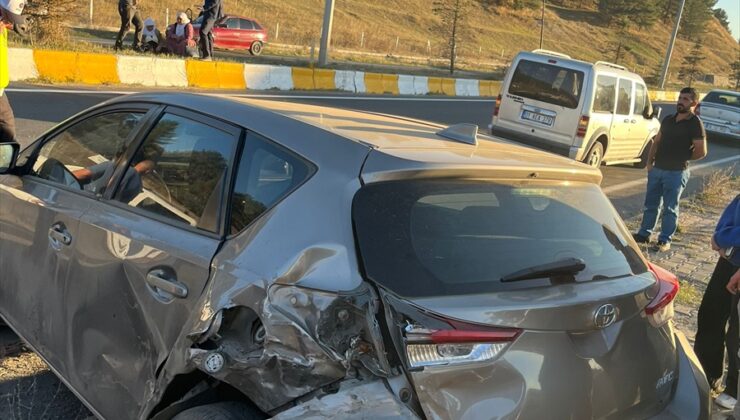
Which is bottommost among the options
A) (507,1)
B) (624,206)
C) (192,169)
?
(624,206)

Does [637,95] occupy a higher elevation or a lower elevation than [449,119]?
higher

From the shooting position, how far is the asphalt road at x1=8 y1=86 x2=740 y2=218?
9.45 m

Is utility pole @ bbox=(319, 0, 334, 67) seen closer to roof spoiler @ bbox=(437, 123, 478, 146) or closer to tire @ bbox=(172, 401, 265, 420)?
roof spoiler @ bbox=(437, 123, 478, 146)

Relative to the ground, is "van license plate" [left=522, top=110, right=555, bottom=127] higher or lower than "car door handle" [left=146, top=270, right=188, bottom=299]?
lower

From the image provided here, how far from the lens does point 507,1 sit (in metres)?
76.6

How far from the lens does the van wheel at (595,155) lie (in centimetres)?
1167

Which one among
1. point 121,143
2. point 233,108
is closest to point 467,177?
point 233,108

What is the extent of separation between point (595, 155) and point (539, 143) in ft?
3.77

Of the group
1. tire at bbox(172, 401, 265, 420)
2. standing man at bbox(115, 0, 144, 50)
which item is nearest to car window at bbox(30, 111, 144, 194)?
tire at bbox(172, 401, 265, 420)

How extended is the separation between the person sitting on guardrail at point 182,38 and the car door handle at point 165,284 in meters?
15.5

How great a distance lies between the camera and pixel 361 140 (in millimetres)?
2264

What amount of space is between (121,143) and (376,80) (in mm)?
18326

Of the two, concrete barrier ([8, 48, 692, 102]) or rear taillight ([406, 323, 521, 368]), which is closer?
rear taillight ([406, 323, 521, 368])

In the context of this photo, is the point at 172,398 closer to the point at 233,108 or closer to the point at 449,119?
the point at 233,108
